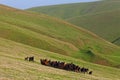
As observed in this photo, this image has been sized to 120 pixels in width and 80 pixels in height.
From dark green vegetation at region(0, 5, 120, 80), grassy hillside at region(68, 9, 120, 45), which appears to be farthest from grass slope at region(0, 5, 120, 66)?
grassy hillside at region(68, 9, 120, 45)

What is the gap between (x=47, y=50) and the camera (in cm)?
6862

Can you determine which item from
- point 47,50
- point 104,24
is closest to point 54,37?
point 47,50

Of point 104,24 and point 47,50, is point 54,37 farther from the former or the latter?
point 104,24

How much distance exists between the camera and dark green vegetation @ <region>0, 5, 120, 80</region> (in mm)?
32100

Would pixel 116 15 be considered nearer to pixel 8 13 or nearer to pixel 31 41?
pixel 8 13

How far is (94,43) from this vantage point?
95.2 metres

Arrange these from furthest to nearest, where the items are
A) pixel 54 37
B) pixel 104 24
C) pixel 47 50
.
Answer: pixel 104 24
pixel 54 37
pixel 47 50

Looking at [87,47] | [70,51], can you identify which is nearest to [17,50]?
[70,51]

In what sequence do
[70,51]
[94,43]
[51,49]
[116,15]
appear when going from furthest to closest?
1. [116,15]
2. [94,43]
3. [70,51]
4. [51,49]

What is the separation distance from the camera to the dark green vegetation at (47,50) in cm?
3210

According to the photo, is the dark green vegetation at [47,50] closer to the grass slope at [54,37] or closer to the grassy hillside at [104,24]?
the grass slope at [54,37]

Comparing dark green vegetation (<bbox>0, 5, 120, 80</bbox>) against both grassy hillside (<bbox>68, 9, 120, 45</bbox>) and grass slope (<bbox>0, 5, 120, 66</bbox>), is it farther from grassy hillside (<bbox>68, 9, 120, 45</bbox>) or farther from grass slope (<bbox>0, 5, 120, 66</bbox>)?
grassy hillside (<bbox>68, 9, 120, 45</bbox>)

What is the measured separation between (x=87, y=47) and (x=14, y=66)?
5549cm

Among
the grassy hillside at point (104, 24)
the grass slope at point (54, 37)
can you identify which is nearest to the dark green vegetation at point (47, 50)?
the grass slope at point (54, 37)
